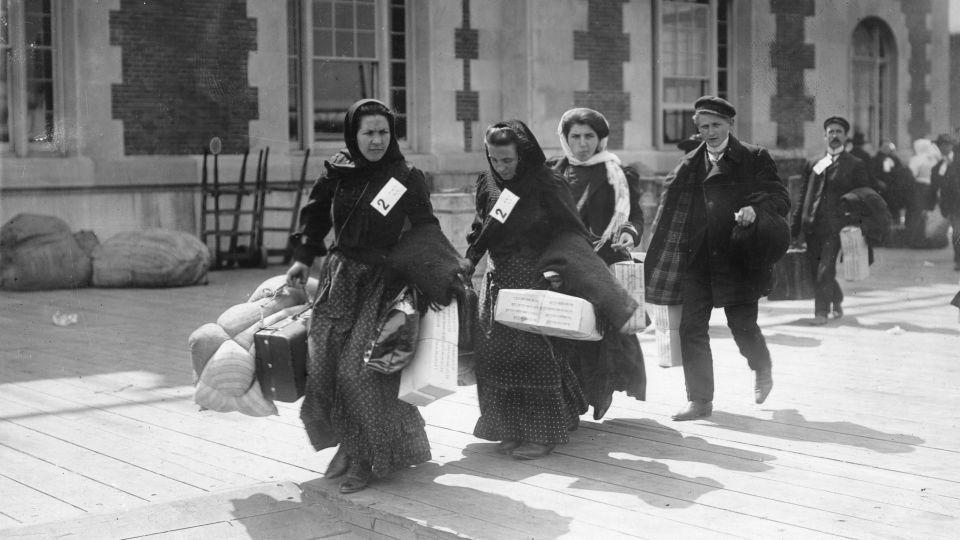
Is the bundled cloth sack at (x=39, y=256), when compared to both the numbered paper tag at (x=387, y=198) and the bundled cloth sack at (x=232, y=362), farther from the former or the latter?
the numbered paper tag at (x=387, y=198)

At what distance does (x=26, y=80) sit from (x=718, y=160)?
985cm

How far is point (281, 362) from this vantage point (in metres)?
5.13

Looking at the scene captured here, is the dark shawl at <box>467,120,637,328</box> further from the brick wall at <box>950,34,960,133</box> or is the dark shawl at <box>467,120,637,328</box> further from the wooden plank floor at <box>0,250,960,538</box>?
the brick wall at <box>950,34,960,133</box>

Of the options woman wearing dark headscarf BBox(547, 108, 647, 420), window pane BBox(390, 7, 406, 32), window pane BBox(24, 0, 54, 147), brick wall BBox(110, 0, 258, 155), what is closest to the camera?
woman wearing dark headscarf BBox(547, 108, 647, 420)

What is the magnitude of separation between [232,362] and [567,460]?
5.22ft

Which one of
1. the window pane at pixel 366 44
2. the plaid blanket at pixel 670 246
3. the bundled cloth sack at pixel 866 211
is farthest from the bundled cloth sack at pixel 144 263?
the plaid blanket at pixel 670 246

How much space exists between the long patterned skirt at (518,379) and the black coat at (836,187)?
5556 mm

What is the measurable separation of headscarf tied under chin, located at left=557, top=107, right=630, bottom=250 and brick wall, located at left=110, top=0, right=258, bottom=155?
8703 mm

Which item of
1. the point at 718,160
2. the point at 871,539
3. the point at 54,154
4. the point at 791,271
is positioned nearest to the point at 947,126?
the point at 791,271

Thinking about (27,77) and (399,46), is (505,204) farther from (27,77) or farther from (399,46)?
(399,46)

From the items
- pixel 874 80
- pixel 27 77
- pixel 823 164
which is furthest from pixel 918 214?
pixel 27 77

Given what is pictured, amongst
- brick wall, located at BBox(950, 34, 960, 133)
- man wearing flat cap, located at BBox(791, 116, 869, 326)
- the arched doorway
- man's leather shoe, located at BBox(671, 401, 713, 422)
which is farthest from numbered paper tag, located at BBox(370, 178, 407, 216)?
brick wall, located at BBox(950, 34, 960, 133)

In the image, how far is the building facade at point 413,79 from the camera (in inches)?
547

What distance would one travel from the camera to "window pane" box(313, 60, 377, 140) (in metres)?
15.7
